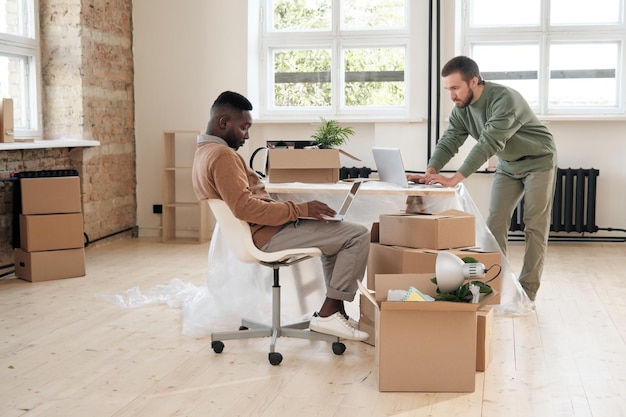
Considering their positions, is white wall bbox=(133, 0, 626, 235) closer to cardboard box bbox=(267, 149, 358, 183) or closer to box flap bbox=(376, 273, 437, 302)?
cardboard box bbox=(267, 149, 358, 183)

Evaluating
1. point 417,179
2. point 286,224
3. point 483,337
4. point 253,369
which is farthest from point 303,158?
point 483,337

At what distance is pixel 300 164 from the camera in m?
4.14

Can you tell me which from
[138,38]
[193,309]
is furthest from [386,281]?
[138,38]

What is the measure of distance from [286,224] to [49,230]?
2350mm

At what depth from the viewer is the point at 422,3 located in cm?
672

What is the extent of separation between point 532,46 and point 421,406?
15.8ft

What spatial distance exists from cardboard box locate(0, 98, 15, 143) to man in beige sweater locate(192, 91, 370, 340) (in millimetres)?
2292

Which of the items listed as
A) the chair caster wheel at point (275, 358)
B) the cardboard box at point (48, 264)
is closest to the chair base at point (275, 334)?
the chair caster wheel at point (275, 358)

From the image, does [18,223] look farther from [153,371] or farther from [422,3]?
[422,3]

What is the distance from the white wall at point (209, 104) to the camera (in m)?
6.70

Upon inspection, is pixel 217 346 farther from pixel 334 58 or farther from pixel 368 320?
pixel 334 58

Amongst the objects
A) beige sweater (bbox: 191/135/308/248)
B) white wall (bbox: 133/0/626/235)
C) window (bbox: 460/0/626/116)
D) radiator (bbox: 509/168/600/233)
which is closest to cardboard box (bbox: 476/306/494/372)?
beige sweater (bbox: 191/135/308/248)

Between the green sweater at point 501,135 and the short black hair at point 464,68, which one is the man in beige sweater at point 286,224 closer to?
the green sweater at point 501,135

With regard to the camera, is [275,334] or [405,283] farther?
[275,334]
